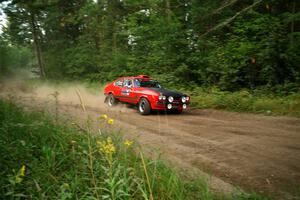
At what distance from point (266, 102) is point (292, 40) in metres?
5.00

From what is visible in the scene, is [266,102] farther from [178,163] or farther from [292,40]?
[178,163]

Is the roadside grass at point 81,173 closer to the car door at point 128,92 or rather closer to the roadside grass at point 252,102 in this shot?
the car door at point 128,92

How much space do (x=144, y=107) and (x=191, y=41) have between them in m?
8.04

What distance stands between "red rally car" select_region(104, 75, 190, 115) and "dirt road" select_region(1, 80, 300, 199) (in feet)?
3.27

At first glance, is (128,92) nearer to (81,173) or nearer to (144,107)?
(144,107)

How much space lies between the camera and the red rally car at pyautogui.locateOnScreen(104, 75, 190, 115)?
11.0 metres

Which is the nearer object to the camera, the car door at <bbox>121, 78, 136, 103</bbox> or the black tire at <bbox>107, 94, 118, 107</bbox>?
the car door at <bbox>121, 78, 136, 103</bbox>

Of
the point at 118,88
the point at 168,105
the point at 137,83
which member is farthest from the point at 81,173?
the point at 118,88

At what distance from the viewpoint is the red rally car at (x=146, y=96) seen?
36.1 ft

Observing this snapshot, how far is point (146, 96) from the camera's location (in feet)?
37.2

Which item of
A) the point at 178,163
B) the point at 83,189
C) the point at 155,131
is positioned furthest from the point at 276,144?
the point at 83,189

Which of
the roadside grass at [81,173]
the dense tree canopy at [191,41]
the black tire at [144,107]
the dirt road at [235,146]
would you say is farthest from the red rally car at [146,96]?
the roadside grass at [81,173]

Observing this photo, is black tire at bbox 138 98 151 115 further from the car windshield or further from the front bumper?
Result: the car windshield

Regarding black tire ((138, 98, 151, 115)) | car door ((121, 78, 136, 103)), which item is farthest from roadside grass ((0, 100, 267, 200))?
car door ((121, 78, 136, 103))
